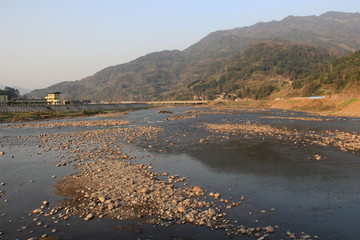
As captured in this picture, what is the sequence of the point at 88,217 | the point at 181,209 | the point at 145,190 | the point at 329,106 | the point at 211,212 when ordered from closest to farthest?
the point at 88,217, the point at 211,212, the point at 181,209, the point at 145,190, the point at 329,106

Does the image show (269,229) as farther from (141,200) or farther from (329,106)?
(329,106)

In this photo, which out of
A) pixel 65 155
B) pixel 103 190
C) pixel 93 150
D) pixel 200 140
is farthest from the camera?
pixel 200 140

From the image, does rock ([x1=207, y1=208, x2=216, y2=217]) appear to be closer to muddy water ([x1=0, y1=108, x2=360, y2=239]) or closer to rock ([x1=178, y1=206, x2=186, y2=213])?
muddy water ([x1=0, y1=108, x2=360, y2=239])

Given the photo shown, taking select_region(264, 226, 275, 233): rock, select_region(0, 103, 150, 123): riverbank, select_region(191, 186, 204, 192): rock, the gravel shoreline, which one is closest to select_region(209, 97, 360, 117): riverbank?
select_region(191, 186, 204, 192): rock

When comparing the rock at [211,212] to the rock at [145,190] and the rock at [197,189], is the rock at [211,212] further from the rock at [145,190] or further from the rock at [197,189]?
the rock at [145,190]

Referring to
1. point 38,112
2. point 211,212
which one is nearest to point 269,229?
point 211,212

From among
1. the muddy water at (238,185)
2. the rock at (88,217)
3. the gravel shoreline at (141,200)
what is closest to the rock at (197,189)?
the gravel shoreline at (141,200)

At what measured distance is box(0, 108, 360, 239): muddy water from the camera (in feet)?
38.7

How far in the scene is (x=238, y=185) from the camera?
701 inches

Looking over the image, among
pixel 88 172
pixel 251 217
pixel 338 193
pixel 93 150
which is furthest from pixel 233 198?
pixel 93 150

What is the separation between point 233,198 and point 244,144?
713 inches

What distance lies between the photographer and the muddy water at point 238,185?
11.8 m

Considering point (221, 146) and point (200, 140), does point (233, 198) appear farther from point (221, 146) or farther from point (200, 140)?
point (200, 140)

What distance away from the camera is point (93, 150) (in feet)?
96.7
